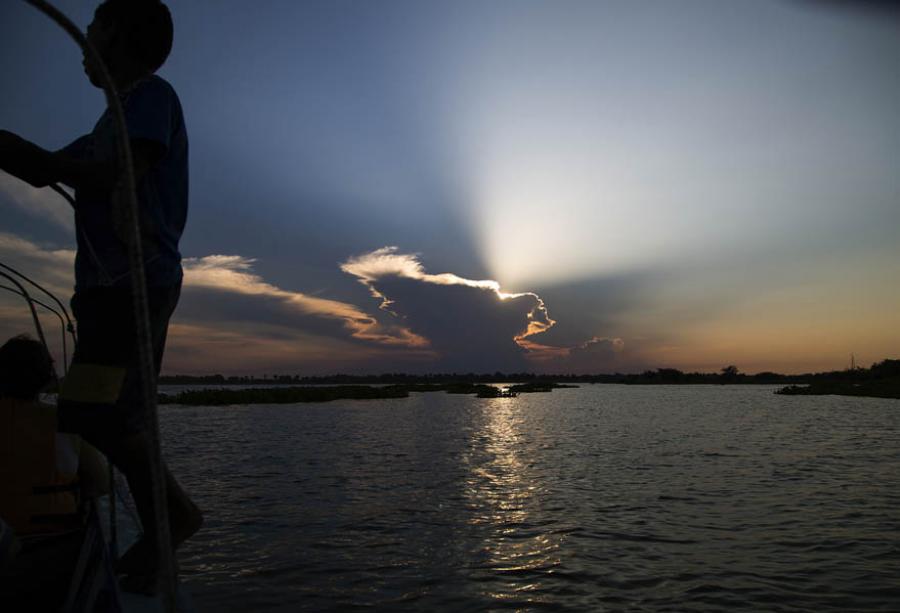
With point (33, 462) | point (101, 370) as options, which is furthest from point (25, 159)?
point (33, 462)

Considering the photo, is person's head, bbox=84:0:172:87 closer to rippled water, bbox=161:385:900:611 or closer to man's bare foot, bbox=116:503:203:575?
man's bare foot, bbox=116:503:203:575

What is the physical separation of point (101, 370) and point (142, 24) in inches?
63.3

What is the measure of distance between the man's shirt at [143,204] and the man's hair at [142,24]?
17 centimetres

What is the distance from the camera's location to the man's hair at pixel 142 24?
2545 mm

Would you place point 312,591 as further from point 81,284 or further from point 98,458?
point 81,284

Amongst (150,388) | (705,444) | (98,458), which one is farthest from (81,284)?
(705,444)

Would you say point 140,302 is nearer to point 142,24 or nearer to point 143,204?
point 143,204

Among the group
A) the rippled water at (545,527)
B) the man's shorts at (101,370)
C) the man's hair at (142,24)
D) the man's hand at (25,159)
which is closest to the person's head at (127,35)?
the man's hair at (142,24)

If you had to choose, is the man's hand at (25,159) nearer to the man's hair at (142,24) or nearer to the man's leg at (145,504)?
the man's hair at (142,24)

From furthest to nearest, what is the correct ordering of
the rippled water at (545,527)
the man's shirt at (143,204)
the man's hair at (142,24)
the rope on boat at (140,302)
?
the rippled water at (545,527), the man's hair at (142,24), the man's shirt at (143,204), the rope on boat at (140,302)

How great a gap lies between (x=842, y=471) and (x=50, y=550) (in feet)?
64.4

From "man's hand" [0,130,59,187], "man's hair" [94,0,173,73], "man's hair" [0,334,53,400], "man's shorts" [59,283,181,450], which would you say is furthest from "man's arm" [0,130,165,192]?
"man's hair" [0,334,53,400]

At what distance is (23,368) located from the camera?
169 inches

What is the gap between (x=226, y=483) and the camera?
597 inches
